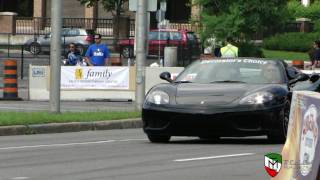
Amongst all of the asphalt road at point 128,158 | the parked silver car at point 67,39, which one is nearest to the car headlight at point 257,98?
the asphalt road at point 128,158

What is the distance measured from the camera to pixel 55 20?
18.2 meters

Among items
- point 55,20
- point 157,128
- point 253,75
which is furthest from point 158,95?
point 55,20

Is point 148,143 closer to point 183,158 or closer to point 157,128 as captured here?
point 157,128

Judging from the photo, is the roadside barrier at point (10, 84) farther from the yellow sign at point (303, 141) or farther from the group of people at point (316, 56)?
the yellow sign at point (303, 141)

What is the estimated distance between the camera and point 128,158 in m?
11.7

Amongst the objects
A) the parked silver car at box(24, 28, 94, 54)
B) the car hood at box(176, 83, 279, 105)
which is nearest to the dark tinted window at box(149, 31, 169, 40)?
the parked silver car at box(24, 28, 94, 54)

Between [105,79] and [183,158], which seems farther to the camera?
[105,79]

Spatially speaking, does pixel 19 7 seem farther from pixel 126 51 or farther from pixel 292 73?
pixel 292 73

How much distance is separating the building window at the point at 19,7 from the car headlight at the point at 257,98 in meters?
51.0

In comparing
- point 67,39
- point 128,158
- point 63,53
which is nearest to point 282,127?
point 128,158

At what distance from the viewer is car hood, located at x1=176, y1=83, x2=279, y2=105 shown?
13.4m

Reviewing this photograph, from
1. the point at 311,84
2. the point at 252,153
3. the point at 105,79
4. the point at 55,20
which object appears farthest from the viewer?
the point at 105,79

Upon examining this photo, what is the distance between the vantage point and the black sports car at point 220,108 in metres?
13.3

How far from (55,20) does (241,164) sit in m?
8.02
